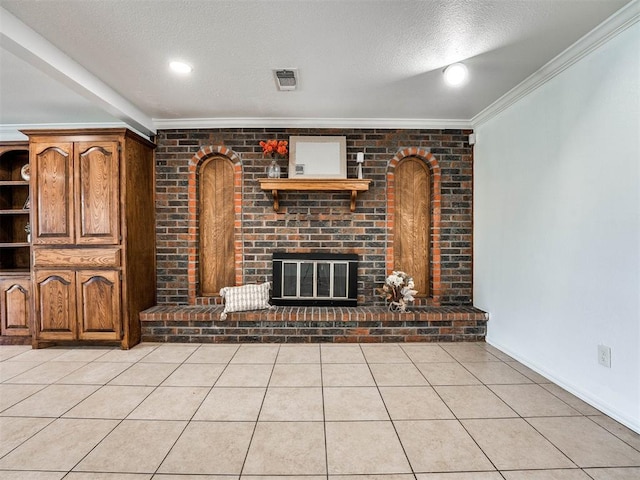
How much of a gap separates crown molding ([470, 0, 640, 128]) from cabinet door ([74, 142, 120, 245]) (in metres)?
3.70

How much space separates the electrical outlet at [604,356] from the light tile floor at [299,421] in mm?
322

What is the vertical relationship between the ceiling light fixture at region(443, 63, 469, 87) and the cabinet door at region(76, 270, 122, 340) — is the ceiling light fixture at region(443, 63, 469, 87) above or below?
above

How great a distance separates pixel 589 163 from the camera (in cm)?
214

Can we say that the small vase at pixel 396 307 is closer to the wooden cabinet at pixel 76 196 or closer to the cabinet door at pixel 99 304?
the cabinet door at pixel 99 304

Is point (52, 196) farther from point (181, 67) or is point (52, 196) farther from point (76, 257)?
point (181, 67)

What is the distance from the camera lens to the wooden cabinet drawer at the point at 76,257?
3084 millimetres

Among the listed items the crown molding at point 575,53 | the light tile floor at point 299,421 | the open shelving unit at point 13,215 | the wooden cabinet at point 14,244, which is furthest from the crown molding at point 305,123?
the light tile floor at point 299,421

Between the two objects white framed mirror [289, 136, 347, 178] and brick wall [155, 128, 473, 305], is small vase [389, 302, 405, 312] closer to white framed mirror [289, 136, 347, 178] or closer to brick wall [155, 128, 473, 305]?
Answer: brick wall [155, 128, 473, 305]

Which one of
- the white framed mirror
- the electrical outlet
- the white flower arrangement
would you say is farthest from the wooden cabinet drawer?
the electrical outlet

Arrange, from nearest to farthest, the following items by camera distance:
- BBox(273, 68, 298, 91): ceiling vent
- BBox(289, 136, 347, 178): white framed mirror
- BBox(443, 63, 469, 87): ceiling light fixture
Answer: BBox(443, 63, 469, 87): ceiling light fixture → BBox(273, 68, 298, 91): ceiling vent → BBox(289, 136, 347, 178): white framed mirror

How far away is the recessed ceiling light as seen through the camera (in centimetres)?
240

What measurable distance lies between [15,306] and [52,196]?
1.27m

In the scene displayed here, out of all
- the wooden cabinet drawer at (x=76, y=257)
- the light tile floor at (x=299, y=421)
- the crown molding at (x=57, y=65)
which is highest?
the crown molding at (x=57, y=65)

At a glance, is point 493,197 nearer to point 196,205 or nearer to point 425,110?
point 425,110
